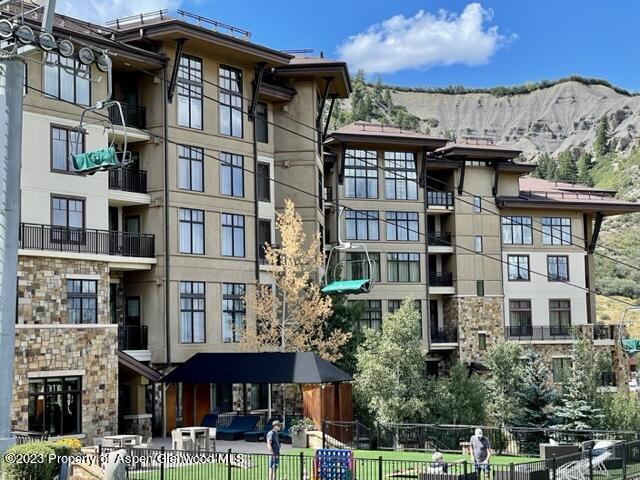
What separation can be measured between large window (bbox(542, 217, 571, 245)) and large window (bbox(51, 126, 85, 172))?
1274 inches

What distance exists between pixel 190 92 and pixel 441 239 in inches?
825

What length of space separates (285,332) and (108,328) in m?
8.91

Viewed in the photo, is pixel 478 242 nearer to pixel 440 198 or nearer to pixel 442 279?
pixel 442 279

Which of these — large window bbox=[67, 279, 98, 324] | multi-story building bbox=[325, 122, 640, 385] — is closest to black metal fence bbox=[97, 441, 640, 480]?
large window bbox=[67, 279, 98, 324]

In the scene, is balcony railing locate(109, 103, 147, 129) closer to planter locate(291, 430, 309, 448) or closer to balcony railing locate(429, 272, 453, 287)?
planter locate(291, 430, 309, 448)

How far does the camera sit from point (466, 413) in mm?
40500

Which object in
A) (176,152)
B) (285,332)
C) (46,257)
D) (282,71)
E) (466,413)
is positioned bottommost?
(466,413)

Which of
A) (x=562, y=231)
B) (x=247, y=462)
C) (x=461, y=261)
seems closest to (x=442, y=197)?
(x=461, y=261)

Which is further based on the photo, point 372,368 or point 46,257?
point 372,368

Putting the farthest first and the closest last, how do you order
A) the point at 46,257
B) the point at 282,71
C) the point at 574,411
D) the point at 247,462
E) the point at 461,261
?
the point at 461,261
the point at 282,71
the point at 574,411
the point at 46,257
the point at 247,462

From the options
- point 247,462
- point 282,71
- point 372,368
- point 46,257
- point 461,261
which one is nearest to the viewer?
point 247,462

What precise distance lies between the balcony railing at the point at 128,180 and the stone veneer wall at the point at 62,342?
4.36 meters

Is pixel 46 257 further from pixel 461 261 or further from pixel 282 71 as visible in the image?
pixel 461 261

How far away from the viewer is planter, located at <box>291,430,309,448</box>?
106 feet
